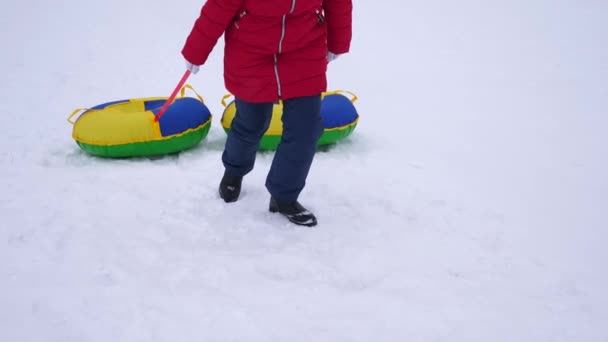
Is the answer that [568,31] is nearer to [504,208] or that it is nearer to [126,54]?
[504,208]

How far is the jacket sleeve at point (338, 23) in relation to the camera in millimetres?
1979

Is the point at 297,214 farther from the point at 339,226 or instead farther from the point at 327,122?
the point at 327,122

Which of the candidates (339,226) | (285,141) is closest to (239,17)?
(285,141)

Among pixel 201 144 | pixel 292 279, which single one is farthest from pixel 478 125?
pixel 292 279

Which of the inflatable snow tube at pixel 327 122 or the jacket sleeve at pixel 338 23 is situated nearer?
the jacket sleeve at pixel 338 23

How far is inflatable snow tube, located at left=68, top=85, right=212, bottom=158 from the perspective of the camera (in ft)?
8.59

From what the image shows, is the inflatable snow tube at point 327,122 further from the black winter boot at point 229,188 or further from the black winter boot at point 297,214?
the black winter boot at point 297,214

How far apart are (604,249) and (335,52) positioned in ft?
4.56

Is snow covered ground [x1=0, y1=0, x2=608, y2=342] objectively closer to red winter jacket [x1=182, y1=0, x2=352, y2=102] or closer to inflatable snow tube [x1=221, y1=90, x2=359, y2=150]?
inflatable snow tube [x1=221, y1=90, x2=359, y2=150]

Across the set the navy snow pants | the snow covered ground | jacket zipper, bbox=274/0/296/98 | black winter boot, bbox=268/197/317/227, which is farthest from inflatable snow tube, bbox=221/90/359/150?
jacket zipper, bbox=274/0/296/98

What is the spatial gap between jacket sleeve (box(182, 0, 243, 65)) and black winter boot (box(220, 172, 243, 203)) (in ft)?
1.84

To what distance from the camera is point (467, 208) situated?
234 cm

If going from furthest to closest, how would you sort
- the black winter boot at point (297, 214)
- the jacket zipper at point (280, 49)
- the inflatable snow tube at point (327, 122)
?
1. the inflatable snow tube at point (327, 122)
2. the black winter boot at point (297, 214)
3. the jacket zipper at point (280, 49)

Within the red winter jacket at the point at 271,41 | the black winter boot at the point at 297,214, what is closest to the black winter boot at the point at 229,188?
the black winter boot at the point at 297,214
